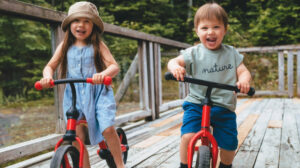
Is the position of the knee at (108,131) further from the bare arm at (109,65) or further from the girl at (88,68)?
the bare arm at (109,65)

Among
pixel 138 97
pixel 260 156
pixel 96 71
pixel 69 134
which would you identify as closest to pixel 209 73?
pixel 96 71

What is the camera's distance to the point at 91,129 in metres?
1.92

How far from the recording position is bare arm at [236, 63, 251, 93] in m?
1.52

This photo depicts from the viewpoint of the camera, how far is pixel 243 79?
173 cm

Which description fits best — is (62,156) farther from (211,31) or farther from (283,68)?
(283,68)

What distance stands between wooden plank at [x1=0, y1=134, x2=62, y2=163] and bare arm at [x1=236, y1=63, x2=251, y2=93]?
1.80 m

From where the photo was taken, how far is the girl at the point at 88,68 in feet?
6.31

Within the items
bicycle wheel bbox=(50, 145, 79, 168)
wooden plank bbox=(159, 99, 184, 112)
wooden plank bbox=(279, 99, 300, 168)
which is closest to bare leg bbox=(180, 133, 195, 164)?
bicycle wheel bbox=(50, 145, 79, 168)

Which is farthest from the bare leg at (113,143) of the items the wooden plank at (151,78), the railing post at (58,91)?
the wooden plank at (151,78)

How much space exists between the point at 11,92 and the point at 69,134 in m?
5.84

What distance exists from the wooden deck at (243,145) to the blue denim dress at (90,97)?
0.63m

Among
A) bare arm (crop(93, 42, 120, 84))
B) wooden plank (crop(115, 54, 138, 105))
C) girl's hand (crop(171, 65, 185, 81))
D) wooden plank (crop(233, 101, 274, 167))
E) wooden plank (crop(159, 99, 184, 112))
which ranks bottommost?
wooden plank (crop(233, 101, 274, 167))

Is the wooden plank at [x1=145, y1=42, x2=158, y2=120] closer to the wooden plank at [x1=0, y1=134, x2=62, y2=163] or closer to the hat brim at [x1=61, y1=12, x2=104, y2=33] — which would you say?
the wooden plank at [x1=0, y1=134, x2=62, y2=163]

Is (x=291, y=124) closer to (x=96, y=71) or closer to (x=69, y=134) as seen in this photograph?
(x=96, y=71)
